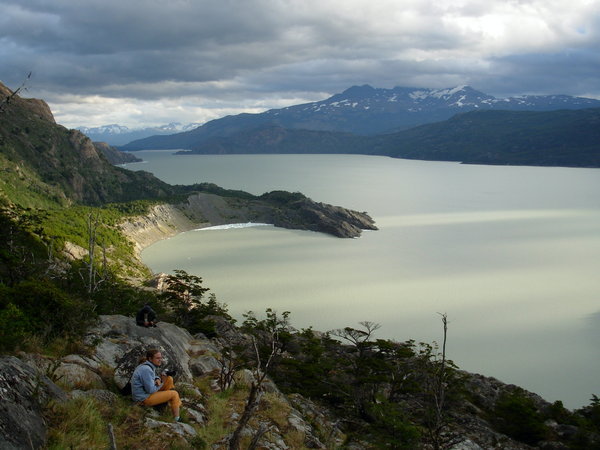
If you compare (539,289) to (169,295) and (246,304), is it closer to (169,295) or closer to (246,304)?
(246,304)

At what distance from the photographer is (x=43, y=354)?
13305 millimetres

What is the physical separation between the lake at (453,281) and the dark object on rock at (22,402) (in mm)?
39901

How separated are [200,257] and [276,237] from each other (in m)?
27.6

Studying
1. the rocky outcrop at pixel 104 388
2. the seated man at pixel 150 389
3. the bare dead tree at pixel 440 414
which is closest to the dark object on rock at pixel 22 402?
the rocky outcrop at pixel 104 388

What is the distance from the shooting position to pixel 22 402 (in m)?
9.58

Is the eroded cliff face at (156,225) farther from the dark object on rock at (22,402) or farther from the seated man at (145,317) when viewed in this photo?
the dark object on rock at (22,402)

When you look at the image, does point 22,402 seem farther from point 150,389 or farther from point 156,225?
point 156,225

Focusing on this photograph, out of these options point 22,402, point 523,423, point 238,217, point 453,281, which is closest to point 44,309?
point 22,402

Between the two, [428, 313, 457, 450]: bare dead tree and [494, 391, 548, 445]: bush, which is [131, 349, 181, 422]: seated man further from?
[494, 391, 548, 445]: bush

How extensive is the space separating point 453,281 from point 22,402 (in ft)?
222

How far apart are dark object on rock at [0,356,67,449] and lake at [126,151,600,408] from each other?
39.9m

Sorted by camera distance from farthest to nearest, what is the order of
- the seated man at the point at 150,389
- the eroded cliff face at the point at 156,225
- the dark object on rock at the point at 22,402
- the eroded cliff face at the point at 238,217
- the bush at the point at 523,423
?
the eroded cliff face at the point at 238,217 < the eroded cliff face at the point at 156,225 < the bush at the point at 523,423 < the seated man at the point at 150,389 < the dark object on rock at the point at 22,402

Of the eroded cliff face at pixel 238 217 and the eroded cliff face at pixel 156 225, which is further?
the eroded cliff face at pixel 238 217

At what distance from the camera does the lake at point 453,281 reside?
46103mm
